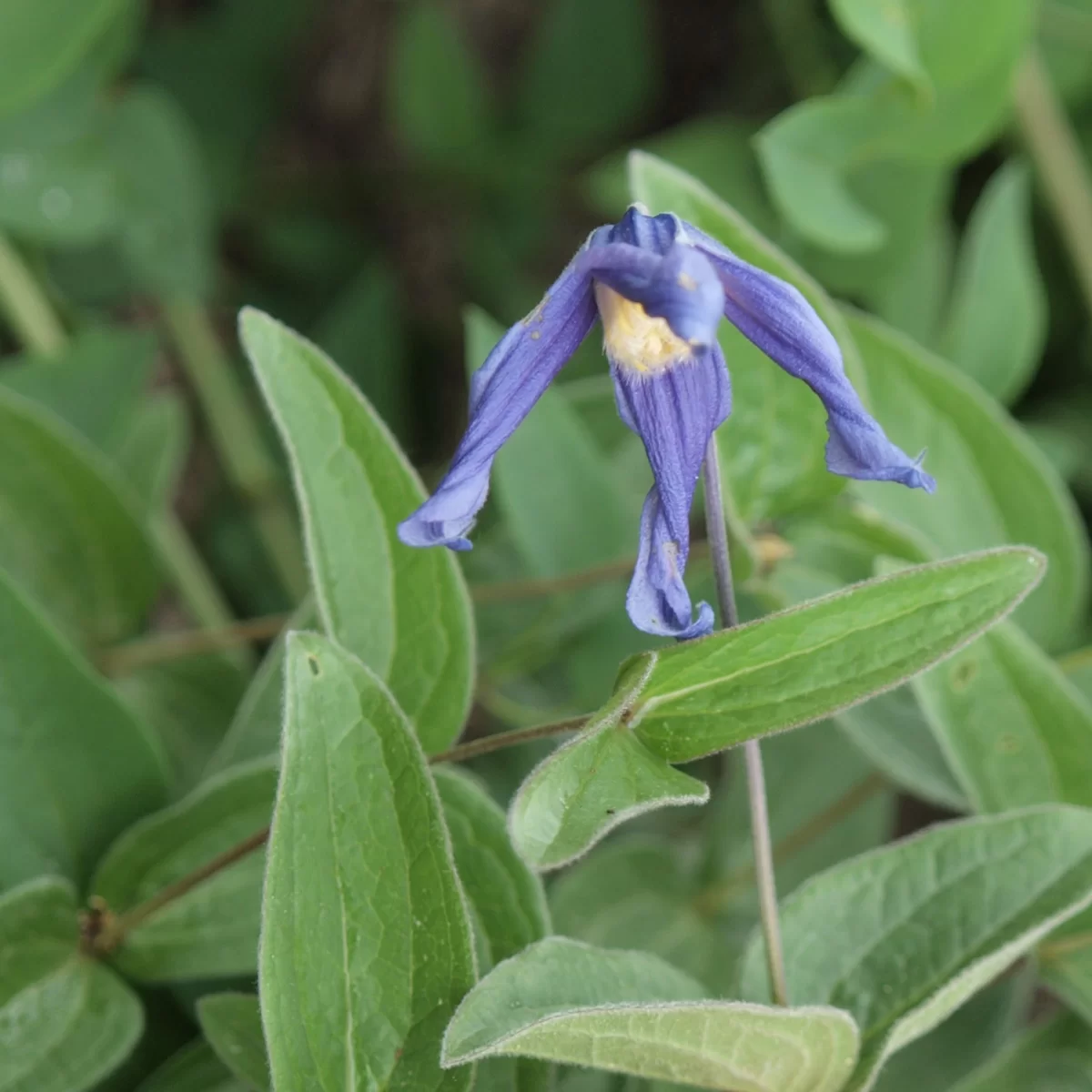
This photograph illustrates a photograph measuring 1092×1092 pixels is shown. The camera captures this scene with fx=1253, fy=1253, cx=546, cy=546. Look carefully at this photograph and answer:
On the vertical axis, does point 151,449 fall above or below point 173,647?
above

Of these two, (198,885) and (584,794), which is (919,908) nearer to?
(584,794)

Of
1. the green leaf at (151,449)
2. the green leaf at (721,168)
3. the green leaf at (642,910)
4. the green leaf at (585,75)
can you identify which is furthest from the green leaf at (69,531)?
the green leaf at (585,75)

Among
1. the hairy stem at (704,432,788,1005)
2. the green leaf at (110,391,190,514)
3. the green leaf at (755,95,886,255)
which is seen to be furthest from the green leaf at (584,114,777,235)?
the hairy stem at (704,432,788,1005)

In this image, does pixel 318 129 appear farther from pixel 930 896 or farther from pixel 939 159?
pixel 930 896

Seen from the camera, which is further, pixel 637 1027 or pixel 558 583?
pixel 558 583

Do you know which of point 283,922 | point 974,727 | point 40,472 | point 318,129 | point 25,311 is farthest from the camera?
point 318,129

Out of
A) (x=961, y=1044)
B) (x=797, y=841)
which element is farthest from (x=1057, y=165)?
(x=961, y=1044)

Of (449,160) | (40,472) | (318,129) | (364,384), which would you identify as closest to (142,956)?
(40,472)
